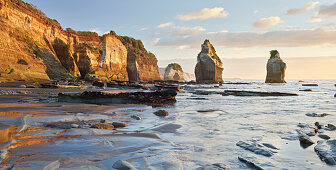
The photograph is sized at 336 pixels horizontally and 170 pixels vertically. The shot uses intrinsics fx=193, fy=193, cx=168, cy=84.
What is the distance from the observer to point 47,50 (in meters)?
30.9

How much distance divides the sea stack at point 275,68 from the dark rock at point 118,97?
63699 mm

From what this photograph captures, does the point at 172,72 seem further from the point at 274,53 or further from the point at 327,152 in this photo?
the point at 327,152

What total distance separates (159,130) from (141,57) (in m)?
72.8

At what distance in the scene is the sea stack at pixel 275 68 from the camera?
62500 millimetres

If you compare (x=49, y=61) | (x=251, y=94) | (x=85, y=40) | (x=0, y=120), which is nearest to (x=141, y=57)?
(x=85, y=40)

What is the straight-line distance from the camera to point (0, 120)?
12.8ft

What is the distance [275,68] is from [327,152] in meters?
69.1

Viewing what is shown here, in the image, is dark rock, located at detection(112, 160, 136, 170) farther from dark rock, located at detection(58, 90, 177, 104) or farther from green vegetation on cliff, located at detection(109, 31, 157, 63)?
green vegetation on cliff, located at detection(109, 31, 157, 63)

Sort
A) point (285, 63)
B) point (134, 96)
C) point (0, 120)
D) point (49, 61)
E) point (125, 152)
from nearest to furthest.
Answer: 1. point (125, 152)
2. point (0, 120)
3. point (134, 96)
4. point (49, 61)
5. point (285, 63)

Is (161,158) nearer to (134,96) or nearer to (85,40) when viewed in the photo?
(134,96)

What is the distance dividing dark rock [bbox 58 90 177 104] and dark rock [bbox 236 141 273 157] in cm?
635

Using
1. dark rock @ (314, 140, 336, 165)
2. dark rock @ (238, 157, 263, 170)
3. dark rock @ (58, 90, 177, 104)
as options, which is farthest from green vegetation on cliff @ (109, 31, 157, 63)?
dark rock @ (238, 157, 263, 170)

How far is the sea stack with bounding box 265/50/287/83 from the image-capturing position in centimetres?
6250

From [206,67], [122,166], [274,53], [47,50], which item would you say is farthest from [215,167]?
[274,53]
